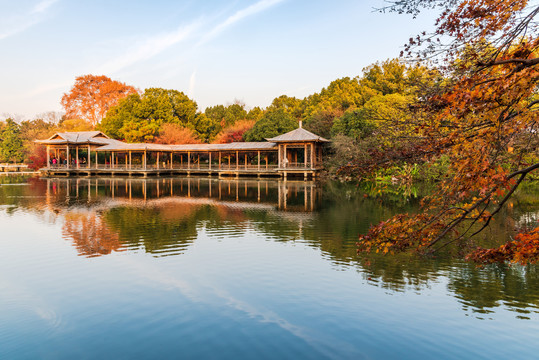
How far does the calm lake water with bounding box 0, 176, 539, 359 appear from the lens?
4.54m

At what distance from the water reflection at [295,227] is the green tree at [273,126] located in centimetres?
1638

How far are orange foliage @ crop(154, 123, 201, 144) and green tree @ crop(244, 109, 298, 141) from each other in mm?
8613

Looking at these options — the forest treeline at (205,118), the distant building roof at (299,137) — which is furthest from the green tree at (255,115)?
the distant building roof at (299,137)

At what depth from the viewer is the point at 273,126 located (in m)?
37.3

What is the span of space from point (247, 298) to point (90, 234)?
6.32 metres

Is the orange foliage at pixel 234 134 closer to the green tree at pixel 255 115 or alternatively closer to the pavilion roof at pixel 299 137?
the green tree at pixel 255 115

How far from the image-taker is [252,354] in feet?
14.4

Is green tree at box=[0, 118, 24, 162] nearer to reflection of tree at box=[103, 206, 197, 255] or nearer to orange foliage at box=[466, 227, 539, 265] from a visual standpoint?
reflection of tree at box=[103, 206, 197, 255]

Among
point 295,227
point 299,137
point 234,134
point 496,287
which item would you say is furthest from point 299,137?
point 496,287

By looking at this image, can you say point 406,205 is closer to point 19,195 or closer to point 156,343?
point 156,343

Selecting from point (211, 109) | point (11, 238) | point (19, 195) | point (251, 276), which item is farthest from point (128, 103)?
point (251, 276)

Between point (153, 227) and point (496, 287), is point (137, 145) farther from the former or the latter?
point (496, 287)

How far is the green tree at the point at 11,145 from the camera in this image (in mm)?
47812

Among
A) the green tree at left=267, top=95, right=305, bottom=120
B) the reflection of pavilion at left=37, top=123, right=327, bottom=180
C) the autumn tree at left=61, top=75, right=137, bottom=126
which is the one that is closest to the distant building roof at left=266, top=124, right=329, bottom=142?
the reflection of pavilion at left=37, top=123, right=327, bottom=180
